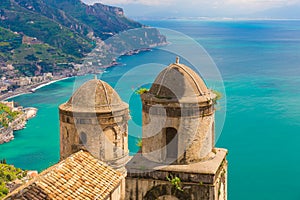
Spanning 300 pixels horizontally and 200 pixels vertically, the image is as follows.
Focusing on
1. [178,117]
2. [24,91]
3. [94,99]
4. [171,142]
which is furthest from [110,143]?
[24,91]

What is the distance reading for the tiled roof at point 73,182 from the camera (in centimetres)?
A: 952

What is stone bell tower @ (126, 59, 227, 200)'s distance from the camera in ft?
33.6

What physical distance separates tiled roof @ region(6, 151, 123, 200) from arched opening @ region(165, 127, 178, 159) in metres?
1.78

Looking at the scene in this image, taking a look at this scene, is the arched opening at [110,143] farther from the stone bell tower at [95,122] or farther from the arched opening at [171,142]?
the arched opening at [171,142]

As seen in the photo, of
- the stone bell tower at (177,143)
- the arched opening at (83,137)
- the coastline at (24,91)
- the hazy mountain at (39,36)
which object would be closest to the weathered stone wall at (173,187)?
the stone bell tower at (177,143)

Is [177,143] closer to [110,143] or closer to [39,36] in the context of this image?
[110,143]

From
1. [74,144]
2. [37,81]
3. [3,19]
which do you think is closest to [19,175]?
[74,144]

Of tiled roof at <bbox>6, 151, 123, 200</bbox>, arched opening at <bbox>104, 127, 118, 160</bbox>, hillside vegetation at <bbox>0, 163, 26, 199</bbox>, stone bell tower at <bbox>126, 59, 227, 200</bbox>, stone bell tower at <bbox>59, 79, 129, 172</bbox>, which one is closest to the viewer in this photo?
tiled roof at <bbox>6, 151, 123, 200</bbox>

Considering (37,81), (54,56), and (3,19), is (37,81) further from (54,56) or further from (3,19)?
(3,19)

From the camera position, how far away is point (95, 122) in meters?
14.7

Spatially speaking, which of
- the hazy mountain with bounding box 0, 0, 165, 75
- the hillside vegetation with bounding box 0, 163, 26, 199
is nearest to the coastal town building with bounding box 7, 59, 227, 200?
the hillside vegetation with bounding box 0, 163, 26, 199

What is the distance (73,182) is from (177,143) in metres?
2.93

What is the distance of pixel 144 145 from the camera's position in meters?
11.0

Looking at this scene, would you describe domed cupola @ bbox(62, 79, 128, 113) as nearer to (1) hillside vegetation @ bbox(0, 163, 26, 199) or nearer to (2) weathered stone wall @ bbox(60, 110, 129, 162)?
(2) weathered stone wall @ bbox(60, 110, 129, 162)
